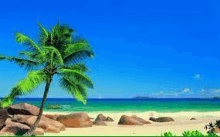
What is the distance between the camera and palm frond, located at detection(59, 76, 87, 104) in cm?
2100

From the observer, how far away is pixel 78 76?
2112cm

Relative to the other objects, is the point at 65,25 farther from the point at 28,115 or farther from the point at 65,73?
the point at 28,115

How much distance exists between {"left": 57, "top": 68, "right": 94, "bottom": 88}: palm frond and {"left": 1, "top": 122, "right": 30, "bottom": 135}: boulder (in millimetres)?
5158

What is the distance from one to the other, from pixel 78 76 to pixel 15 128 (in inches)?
228

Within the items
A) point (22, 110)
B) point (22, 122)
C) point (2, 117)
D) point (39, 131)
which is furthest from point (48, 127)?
point (22, 110)

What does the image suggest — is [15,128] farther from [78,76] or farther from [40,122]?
[78,76]

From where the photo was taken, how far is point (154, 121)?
3706 centimetres

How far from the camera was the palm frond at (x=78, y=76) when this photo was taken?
20650 millimetres

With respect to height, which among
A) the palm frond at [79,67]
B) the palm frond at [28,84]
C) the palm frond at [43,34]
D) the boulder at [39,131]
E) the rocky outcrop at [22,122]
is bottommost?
the boulder at [39,131]

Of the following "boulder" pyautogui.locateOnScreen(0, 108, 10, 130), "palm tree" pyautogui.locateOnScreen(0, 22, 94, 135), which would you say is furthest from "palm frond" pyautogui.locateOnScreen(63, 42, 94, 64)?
"boulder" pyautogui.locateOnScreen(0, 108, 10, 130)

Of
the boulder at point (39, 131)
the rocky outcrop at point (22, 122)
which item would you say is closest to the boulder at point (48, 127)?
the rocky outcrop at point (22, 122)

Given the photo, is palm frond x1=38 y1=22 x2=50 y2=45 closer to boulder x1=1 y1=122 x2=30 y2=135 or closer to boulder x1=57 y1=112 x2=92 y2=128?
boulder x1=1 y1=122 x2=30 y2=135

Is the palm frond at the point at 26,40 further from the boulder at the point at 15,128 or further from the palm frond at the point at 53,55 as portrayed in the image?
the boulder at the point at 15,128

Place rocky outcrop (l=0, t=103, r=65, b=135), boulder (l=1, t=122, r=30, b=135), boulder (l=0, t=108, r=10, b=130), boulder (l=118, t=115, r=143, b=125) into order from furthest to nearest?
boulder (l=118, t=115, r=143, b=125)
boulder (l=0, t=108, r=10, b=130)
rocky outcrop (l=0, t=103, r=65, b=135)
boulder (l=1, t=122, r=30, b=135)
